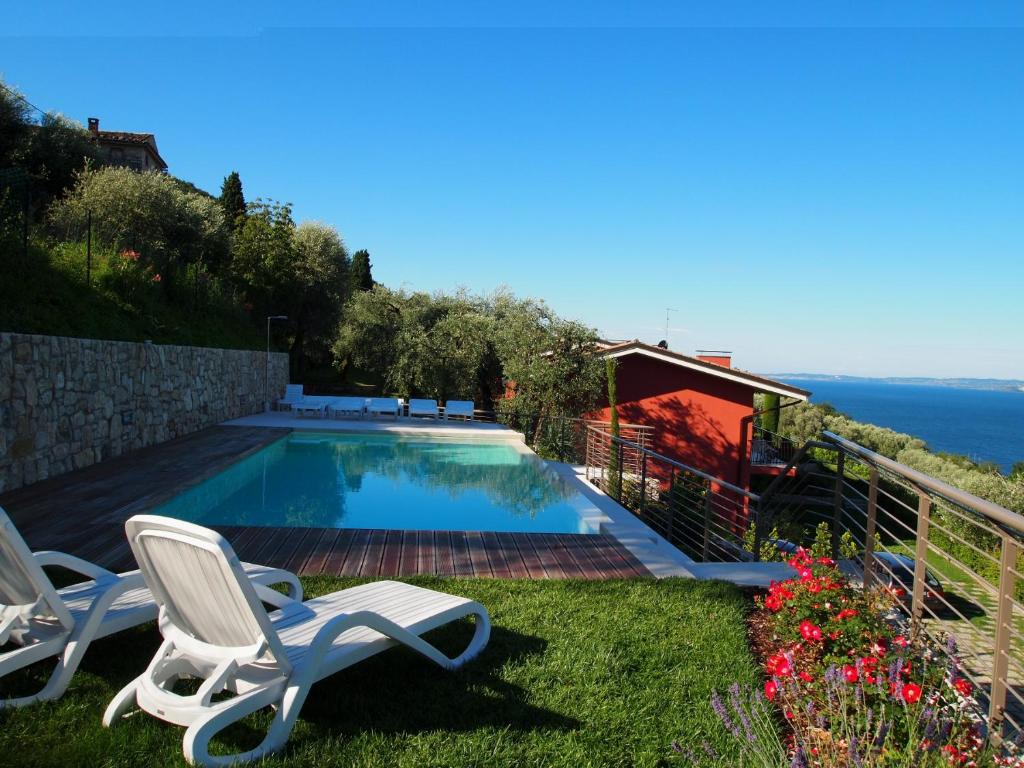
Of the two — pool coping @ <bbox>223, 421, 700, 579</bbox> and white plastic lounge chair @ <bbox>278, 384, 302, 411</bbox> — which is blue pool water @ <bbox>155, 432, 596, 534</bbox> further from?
white plastic lounge chair @ <bbox>278, 384, 302, 411</bbox>

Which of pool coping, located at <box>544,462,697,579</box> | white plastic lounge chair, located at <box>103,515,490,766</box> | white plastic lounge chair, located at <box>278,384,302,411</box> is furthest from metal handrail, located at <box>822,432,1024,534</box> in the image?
white plastic lounge chair, located at <box>278,384,302,411</box>

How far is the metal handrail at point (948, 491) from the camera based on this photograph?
83.2 inches

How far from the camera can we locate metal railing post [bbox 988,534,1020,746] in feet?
7.48

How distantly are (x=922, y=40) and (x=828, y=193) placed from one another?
8188mm

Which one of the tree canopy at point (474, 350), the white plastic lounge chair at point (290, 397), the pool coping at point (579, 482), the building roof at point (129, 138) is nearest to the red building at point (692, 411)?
the tree canopy at point (474, 350)

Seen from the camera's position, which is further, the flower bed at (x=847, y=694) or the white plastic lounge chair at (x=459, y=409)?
the white plastic lounge chair at (x=459, y=409)

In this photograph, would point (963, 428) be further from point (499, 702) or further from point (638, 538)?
point (499, 702)

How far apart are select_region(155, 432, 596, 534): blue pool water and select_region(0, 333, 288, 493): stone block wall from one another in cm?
154

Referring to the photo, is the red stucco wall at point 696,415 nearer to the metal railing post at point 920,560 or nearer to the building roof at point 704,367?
the building roof at point 704,367

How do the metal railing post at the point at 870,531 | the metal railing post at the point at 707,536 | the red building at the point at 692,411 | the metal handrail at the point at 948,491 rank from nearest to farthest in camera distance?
the metal handrail at the point at 948,491
the metal railing post at the point at 870,531
the metal railing post at the point at 707,536
the red building at the point at 692,411

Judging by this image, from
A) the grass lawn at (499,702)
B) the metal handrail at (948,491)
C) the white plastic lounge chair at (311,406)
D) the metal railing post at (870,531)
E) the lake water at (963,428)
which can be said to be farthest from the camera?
the lake water at (963,428)

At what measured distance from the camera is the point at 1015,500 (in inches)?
828

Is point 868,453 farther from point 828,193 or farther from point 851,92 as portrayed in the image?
point 828,193

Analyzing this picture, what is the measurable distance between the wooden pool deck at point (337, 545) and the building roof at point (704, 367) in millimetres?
10299
